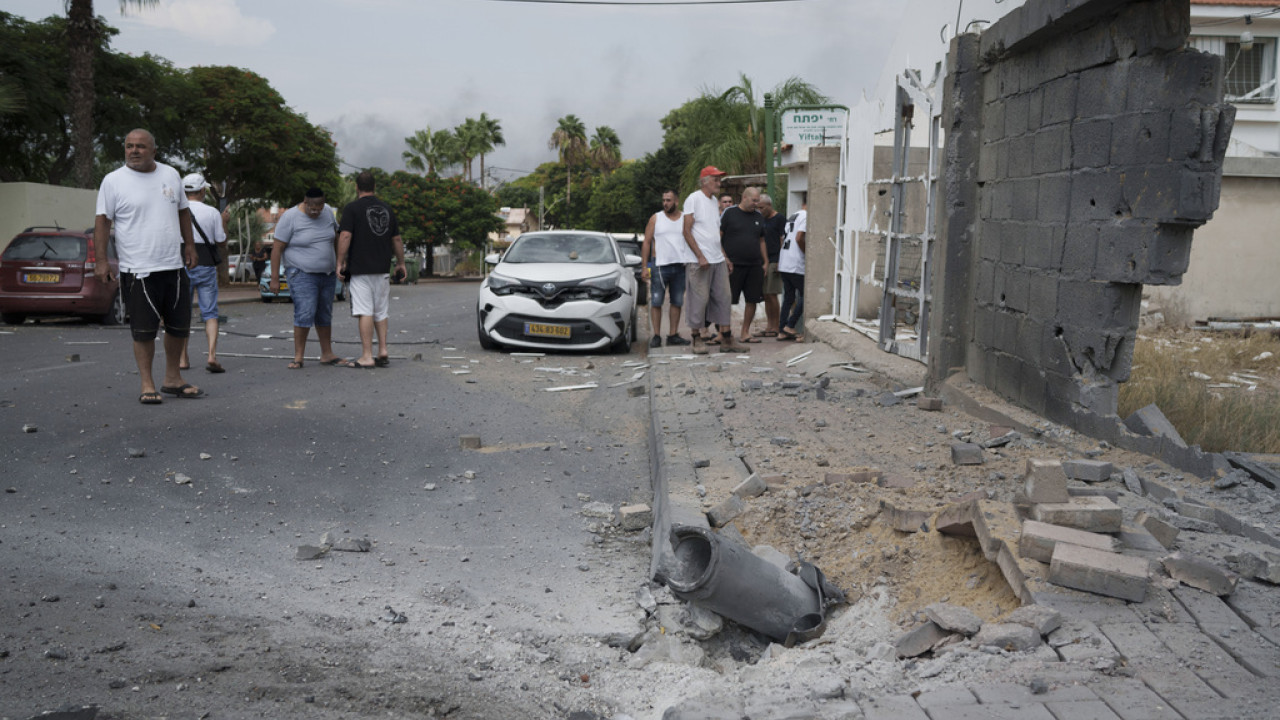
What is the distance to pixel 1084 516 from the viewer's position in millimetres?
3365

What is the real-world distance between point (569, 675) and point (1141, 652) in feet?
5.44

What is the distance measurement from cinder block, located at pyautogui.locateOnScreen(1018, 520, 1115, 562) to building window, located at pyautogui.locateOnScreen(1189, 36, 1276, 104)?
2310cm

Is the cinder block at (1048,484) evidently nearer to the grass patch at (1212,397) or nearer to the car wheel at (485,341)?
the grass patch at (1212,397)

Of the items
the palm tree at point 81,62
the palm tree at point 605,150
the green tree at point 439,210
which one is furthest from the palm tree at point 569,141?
the palm tree at point 81,62

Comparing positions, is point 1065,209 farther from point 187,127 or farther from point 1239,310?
point 187,127

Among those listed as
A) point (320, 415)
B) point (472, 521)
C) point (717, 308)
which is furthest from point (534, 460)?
point (717, 308)

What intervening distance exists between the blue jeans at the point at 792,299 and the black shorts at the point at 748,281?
760 mm

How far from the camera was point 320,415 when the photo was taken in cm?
700

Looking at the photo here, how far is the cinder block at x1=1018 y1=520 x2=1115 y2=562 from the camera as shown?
10.5 feet

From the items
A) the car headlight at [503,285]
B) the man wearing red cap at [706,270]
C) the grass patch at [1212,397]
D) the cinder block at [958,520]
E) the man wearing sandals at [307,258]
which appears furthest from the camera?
the car headlight at [503,285]

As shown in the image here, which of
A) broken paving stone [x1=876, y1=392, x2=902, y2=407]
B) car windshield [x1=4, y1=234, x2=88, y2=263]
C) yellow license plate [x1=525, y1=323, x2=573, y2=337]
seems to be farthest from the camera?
car windshield [x1=4, y1=234, x2=88, y2=263]

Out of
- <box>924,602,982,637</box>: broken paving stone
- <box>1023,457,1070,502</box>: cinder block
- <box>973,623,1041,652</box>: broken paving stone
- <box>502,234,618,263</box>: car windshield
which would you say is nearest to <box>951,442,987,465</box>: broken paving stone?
<box>1023,457,1070,502</box>: cinder block

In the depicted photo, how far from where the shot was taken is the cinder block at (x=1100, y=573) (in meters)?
2.97

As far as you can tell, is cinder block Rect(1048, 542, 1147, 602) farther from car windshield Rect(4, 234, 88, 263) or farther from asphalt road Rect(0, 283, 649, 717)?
car windshield Rect(4, 234, 88, 263)
